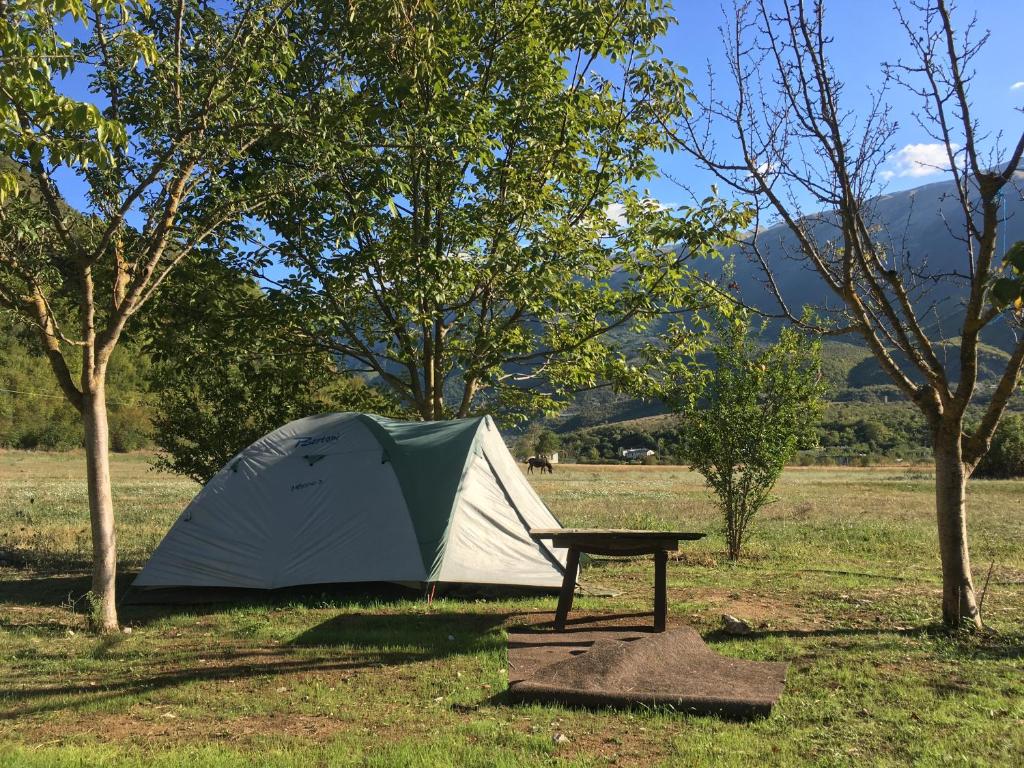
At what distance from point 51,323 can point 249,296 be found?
3.83m

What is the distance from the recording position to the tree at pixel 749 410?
1352 cm

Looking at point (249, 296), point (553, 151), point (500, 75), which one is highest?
point (500, 75)

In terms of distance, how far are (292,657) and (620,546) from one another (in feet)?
10.5

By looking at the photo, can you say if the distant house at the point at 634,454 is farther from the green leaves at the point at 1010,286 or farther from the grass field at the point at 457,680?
the green leaves at the point at 1010,286

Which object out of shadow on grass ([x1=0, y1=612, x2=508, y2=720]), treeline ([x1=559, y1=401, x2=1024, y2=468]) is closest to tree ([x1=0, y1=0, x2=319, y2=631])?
shadow on grass ([x1=0, y1=612, x2=508, y2=720])

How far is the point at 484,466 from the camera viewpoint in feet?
33.1

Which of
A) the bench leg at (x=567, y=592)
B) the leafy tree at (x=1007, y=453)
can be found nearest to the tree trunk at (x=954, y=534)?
the bench leg at (x=567, y=592)

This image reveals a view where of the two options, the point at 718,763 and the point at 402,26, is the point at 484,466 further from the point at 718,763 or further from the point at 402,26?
the point at 718,763

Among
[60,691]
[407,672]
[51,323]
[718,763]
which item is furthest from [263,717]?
[51,323]

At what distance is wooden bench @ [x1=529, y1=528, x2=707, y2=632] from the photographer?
7.68 meters

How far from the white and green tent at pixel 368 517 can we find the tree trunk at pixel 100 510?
170cm

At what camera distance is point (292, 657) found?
6945 millimetres

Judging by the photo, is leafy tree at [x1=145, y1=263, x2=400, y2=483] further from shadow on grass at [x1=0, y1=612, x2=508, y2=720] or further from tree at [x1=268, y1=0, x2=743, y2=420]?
shadow on grass at [x1=0, y1=612, x2=508, y2=720]

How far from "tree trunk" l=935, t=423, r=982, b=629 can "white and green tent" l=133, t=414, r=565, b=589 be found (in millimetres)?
4223
